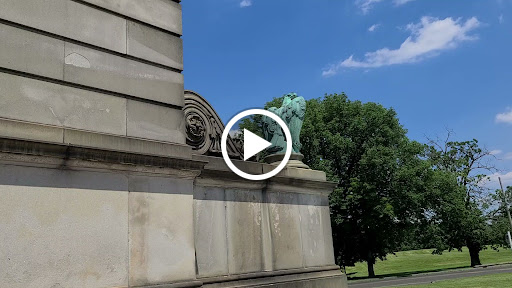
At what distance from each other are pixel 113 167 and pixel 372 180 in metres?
28.8

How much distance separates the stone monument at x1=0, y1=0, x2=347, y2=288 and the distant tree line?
2349cm

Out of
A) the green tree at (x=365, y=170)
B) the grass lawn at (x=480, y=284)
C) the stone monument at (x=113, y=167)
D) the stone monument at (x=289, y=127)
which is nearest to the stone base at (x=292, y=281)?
the stone monument at (x=113, y=167)

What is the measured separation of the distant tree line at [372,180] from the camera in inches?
1264

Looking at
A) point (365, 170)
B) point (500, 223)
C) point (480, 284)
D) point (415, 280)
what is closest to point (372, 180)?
point (365, 170)

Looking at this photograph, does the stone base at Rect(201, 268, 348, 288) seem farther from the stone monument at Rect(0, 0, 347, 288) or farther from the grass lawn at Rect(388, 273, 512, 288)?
the grass lawn at Rect(388, 273, 512, 288)

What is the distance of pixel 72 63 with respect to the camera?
18.8ft

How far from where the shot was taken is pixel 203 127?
25.6 feet

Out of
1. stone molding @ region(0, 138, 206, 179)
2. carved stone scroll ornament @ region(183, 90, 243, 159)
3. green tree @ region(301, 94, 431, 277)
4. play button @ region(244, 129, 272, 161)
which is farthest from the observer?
green tree @ region(301, 94, 431, 277)

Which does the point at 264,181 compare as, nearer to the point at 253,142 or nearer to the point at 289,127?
the point at 253,142

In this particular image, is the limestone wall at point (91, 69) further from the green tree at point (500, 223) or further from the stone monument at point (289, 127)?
the green tree at point (500, 223)

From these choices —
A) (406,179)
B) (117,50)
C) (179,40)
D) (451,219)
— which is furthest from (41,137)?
(451,219)

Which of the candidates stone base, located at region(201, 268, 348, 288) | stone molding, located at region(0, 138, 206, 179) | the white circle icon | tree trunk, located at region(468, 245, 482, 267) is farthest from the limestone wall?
tree trunk, located at region(468, 245, 482, 267)

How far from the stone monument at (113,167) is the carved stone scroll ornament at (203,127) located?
23 millimetres

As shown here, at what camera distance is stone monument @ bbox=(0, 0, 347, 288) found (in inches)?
196
